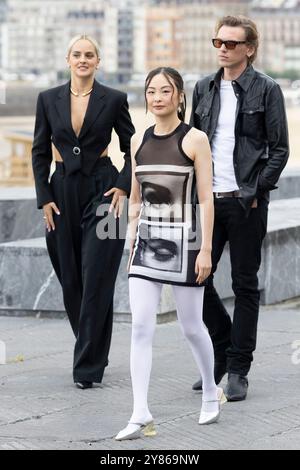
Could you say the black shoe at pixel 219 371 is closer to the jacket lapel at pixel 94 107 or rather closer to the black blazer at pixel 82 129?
the black blazer at pixel 82 129

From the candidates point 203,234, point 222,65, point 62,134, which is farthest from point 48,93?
point 203,234

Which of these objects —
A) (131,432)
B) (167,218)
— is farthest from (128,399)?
(167,218)

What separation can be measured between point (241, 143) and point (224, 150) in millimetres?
84

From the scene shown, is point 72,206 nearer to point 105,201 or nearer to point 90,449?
point 105,201

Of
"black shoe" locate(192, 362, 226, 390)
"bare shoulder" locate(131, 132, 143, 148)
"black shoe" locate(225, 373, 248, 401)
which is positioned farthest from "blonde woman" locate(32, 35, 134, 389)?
"bare shoulder" locate(131, 132, 143, 148)

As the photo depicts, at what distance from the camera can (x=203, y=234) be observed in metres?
5.59

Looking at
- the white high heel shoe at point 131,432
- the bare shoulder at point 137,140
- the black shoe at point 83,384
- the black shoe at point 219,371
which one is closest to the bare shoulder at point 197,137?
the bare shoulder at point 137,140

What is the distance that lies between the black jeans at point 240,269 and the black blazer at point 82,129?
726mm

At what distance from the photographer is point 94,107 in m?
6.80

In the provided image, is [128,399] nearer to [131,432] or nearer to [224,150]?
[131,432]

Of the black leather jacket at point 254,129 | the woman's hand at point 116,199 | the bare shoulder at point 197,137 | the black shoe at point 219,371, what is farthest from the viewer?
the woman's hand at point 116,199

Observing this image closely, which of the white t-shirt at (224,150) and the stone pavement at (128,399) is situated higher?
the white t-shirt at (224,150)

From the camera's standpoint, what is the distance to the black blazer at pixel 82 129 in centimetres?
679

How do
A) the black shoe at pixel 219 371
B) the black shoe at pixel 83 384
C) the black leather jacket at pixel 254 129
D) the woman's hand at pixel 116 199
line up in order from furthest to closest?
1. the woman's hand at pixel 116 199
2. the black shoe at pixel 83 384
3. the black shoe at pixel 219 371
4. the black leather jacket at pixel 254 129
